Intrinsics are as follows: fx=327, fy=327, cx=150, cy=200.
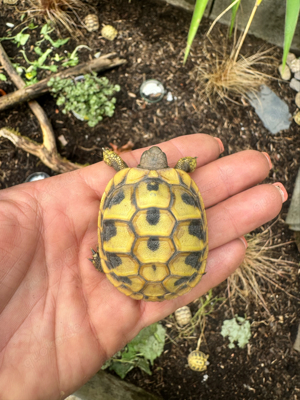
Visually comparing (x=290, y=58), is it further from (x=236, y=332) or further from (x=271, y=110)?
(x=236, y=332)

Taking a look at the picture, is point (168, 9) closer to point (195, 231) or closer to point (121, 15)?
point (121, 15)

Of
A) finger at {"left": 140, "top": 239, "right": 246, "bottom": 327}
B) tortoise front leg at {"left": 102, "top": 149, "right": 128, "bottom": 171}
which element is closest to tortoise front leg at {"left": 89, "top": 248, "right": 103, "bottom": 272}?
finger at {"left": 140, "top": 239, "right": 246, "bottom": 327}

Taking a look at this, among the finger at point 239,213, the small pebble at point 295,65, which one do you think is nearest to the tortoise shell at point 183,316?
the finger at point 239,213

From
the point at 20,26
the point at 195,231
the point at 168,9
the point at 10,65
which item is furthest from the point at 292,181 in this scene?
the point at 20,26

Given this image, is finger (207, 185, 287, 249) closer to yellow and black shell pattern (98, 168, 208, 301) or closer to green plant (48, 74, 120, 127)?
yellow and black shell pattern (98, 168, 208, 301)

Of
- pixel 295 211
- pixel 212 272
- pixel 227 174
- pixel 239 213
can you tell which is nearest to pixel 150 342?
pixel 212 272

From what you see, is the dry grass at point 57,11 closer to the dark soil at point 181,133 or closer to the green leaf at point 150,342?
the dark soil at point 181,133

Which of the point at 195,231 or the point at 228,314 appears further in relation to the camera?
the point at 228,314
